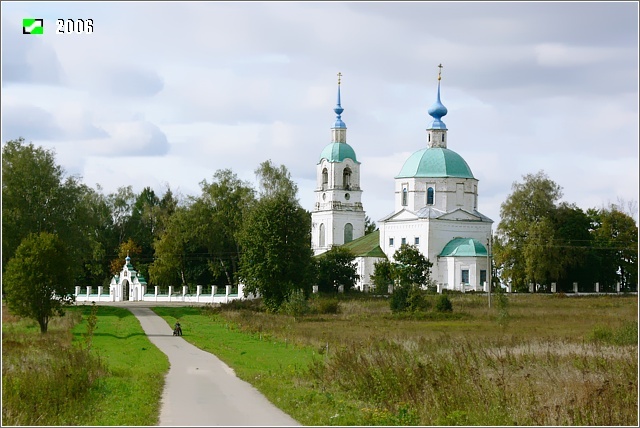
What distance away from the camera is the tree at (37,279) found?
118 ft

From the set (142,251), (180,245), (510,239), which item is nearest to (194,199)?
(180,245)

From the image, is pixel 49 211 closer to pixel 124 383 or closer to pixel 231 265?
pixel 231 265

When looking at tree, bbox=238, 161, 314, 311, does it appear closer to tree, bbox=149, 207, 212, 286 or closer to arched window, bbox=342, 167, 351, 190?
tree, bbox=149, 207, 212, 286

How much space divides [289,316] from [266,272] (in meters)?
5.78

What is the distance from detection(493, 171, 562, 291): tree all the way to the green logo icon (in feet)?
197

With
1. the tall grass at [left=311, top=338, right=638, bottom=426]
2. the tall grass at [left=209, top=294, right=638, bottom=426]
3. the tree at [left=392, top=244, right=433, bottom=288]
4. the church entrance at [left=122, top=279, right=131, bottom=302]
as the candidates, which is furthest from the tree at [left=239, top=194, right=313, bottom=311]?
the tall grass at [left=311, top=338, right=638, bottom=426]

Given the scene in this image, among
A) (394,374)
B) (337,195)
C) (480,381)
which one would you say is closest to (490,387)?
(480,381)

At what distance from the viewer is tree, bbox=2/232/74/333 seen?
36.1 metres

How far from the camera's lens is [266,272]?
5453 cm

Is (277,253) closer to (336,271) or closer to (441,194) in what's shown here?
(336,271)

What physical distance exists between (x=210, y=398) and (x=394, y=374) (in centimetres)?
319

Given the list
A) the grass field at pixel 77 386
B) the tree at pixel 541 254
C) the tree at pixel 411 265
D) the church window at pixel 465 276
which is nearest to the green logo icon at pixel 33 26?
the grass field at pixel 77 386

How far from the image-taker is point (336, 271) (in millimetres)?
73812

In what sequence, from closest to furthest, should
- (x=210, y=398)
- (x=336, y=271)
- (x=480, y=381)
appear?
1. (x=210, y=398)
2. (x=480, y=381)
3. (x=336, y=271)
